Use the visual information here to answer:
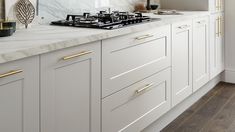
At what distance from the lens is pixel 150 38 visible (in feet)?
8.76

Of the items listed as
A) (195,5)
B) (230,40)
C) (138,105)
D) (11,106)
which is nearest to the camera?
(11,106)

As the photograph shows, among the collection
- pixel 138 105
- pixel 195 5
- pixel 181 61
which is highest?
pixel 195 5

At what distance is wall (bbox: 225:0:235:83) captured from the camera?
436 centimetres

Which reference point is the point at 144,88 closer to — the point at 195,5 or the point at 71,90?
the point at 71,90

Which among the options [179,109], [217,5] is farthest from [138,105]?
[217,5]

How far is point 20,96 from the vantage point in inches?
60.9

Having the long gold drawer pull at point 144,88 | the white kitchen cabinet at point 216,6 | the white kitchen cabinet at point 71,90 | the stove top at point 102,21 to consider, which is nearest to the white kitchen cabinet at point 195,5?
the white kitchen cabinet at point 216,6

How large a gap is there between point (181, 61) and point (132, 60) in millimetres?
945

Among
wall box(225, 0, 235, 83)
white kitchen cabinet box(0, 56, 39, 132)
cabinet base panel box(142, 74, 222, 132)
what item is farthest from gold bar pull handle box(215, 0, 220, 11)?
white kitchen cabinet box(0, 56, 39, 132)

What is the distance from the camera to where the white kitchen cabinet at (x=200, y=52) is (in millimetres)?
3576

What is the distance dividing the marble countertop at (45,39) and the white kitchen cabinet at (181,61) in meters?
0.68

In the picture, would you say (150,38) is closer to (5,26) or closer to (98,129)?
(98,129)

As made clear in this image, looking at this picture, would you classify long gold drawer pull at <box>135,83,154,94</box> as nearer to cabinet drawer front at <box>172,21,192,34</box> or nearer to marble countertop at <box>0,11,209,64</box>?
marble countertop at <box>0,11,209,64</box>

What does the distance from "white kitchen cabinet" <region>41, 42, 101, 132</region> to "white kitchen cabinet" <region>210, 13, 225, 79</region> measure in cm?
227
